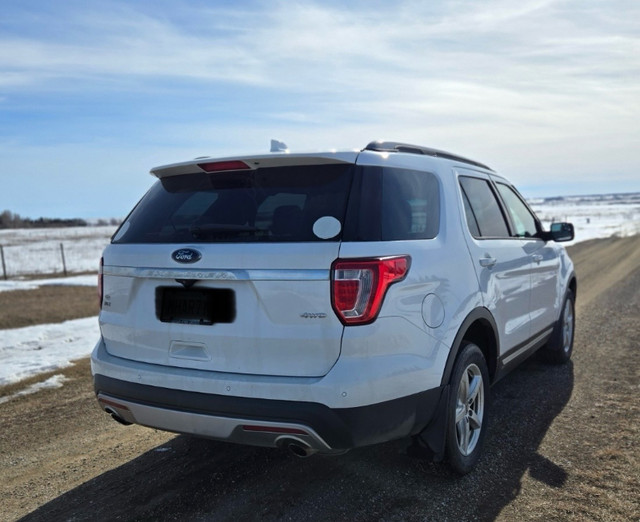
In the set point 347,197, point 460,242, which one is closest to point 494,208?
point 460,242

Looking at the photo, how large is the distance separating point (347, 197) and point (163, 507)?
6.65ft

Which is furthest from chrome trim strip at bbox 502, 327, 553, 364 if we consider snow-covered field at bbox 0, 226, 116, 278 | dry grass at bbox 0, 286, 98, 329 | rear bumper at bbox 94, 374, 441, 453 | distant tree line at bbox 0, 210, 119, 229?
distant tree line at bbox 0, 210, 119, 229

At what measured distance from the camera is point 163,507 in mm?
3229

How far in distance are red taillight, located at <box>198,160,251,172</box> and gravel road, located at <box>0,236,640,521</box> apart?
1799mm

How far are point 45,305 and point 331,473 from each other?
8.78 metres

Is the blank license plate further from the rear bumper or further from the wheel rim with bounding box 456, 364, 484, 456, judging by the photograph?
the wheel rim with bounding box 456, 364, 484, 456

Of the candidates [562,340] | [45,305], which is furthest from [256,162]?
[45,305]

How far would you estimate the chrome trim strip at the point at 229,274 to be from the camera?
273 centimetres

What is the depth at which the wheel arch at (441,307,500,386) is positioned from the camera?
126 inches

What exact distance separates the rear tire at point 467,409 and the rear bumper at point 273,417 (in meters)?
0.24

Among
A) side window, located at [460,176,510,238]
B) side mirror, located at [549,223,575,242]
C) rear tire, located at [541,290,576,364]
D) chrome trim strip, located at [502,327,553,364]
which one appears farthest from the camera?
rear tire, located at [541,290,576,364]

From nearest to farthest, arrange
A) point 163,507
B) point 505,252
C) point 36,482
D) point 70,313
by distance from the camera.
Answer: point 163,507 < point 36,482 < point 505,252 < point 70,313

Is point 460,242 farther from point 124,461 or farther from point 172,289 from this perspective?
point 124,461

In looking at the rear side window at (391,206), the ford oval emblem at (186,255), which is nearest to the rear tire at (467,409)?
the rear side window at (391,206)
